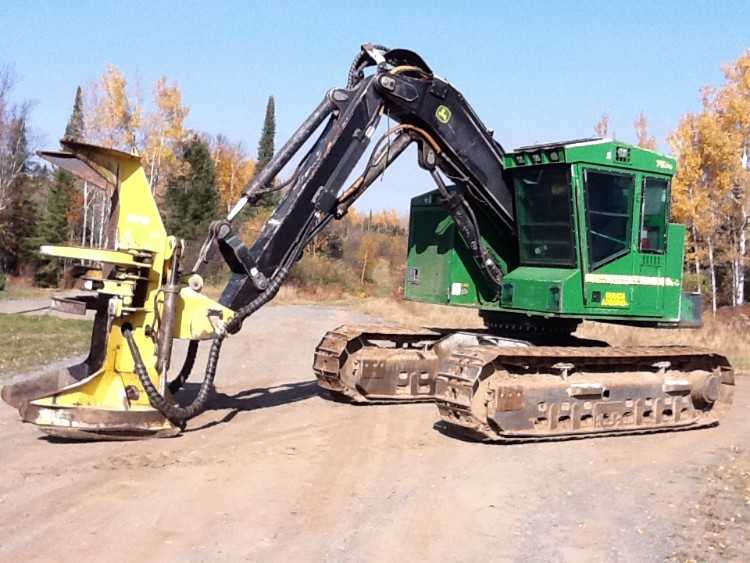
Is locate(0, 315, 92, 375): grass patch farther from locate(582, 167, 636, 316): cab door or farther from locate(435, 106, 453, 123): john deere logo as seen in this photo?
locate(582, 167, 636, 316): cab door

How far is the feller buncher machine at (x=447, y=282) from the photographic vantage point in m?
7.85

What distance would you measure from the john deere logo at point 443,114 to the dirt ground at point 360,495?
3.40m

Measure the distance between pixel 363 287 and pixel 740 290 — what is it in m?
21.4

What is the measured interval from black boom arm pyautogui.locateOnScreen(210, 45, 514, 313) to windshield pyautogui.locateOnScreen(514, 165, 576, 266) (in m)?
0.24

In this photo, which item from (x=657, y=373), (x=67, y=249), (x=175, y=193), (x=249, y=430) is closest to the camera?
(x=67, y=249)

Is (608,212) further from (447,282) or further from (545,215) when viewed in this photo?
(447,282)

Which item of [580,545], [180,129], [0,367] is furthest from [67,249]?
[180,129]

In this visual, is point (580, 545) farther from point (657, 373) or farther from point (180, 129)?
point (180, 129)

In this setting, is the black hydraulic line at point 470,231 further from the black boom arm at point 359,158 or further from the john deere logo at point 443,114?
the john deere logo at point 443,114

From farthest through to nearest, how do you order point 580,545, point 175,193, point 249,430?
point 175,193, point 249,430, point 580,545

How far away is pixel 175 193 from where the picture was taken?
50.5m

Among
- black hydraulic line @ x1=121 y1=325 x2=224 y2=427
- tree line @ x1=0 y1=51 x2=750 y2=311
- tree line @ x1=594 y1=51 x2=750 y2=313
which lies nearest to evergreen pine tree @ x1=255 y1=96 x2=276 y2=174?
tree line @ x1=0 y1=51 x2=750 y2=311

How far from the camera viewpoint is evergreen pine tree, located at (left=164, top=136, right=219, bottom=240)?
50.0 meters

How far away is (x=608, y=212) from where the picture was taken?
956cm
